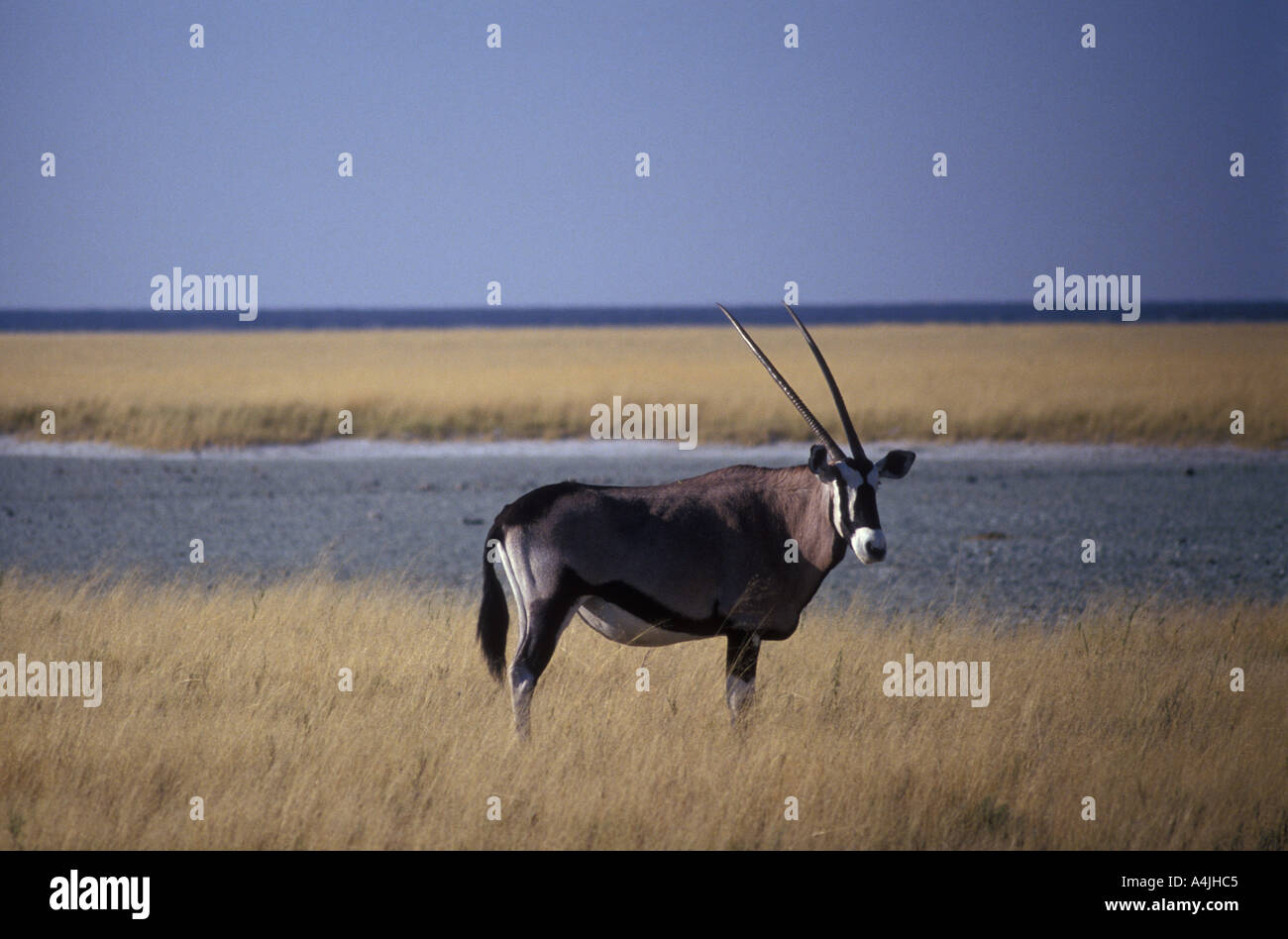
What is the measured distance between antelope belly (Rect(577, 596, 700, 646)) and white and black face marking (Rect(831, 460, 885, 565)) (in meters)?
1.02

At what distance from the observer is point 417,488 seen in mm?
20969

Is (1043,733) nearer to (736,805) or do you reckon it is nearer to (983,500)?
(736,805)

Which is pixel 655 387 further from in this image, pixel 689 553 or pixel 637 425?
pixel 689 553

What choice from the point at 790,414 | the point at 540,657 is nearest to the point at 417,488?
the point at 790,414

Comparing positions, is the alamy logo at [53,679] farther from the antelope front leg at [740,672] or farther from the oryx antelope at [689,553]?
the antelope front leg at [740,672]

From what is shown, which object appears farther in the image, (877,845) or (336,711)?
(336,711)

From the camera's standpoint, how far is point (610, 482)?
791 inches

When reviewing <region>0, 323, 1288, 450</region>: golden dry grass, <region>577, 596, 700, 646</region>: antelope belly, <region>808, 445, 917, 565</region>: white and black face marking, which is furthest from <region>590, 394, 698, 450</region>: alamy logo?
<region>808, 445, 917, 565</region>: white and black face marking

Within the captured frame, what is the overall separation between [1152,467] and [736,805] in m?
19.5

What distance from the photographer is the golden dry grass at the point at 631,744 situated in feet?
19.8

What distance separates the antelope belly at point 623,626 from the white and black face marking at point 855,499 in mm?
1016

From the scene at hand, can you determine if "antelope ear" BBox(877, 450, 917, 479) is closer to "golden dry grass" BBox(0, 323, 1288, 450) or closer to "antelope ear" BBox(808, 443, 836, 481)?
"antelope ear" BBox(808, 443, 836, 481)

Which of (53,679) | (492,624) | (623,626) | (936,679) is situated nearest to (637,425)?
(936,679)

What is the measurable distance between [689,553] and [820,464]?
2.73 ft
